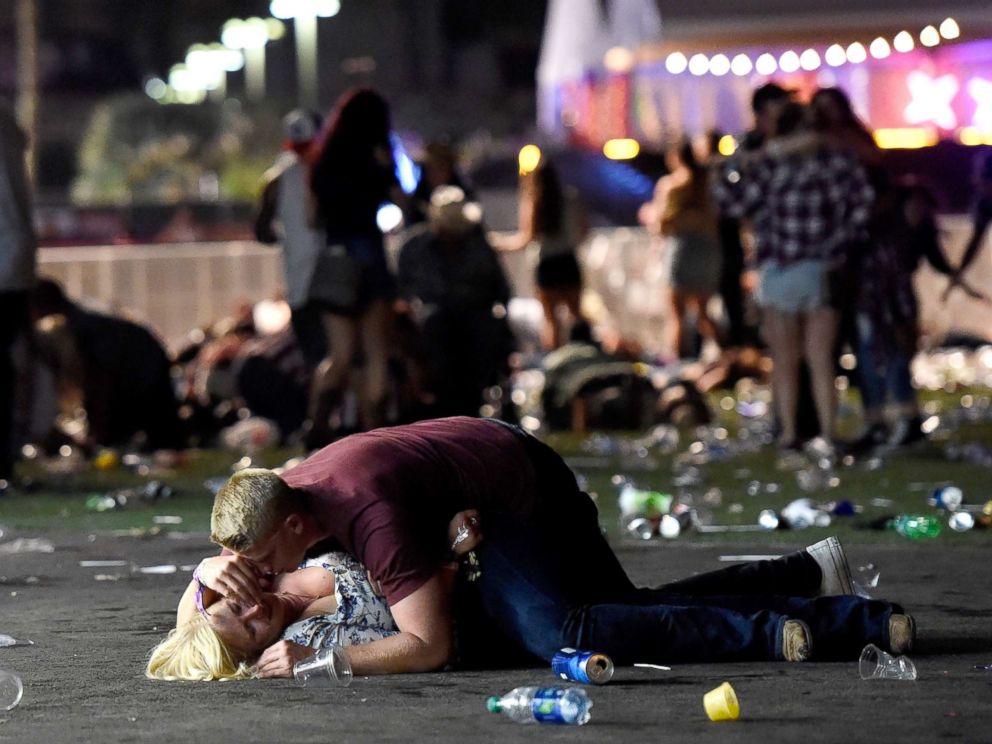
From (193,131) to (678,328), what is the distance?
3230cm

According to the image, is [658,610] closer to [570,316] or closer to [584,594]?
[584,594]

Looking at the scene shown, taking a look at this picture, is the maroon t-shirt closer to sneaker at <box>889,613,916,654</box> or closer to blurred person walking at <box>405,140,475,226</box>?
sneaker at <box>889,613,916,654</box>

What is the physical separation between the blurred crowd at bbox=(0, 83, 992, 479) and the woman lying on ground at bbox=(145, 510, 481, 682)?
5.43 m

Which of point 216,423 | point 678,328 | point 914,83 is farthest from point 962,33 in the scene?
point 216,423

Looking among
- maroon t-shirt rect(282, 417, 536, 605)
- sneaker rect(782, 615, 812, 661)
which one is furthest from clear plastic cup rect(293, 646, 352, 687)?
sneaker rect(782, 615, 812, 661)

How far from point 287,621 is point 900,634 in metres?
1.65

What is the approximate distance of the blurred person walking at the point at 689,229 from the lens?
17.0m

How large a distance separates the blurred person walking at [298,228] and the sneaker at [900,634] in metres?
7.11

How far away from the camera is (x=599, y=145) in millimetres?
27969

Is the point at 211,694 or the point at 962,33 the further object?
the point at 962,33

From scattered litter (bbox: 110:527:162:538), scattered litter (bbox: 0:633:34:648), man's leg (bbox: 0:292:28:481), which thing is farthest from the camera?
man's leg (bbox: 0:292:28:481)

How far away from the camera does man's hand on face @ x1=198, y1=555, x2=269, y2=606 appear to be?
538 cm

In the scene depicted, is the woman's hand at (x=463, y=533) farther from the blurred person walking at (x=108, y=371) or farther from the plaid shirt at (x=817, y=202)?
the blurred person walking at (x=108, y=371)

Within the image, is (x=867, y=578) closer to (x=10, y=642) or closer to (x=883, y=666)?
(x=883, y=666)
